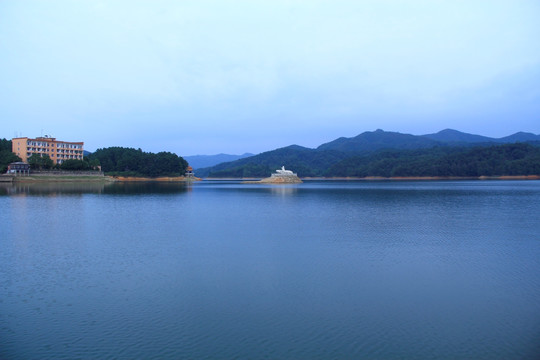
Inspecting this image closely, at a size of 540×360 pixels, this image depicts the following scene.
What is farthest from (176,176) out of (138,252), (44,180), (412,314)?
(412,314)

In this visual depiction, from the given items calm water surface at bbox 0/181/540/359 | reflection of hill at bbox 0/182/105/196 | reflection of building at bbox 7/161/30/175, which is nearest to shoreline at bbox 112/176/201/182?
reflection of hill at bbox 0/182/105/196

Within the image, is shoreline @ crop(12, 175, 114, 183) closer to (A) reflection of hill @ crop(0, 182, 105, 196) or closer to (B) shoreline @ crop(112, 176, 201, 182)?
(A) reflection of hill @ crop(0, 182, 105, 196)

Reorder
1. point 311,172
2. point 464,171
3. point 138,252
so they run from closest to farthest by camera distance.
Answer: point 138,252, point 464,171, point 311,172

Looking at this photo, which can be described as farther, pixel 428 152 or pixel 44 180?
pixel 428 152

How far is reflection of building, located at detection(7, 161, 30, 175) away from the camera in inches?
2625

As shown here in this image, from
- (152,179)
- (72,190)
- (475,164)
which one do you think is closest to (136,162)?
(152,179)

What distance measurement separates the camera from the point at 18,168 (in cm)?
6694

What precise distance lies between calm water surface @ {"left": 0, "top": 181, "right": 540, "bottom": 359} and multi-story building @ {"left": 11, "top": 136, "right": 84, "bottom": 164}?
65.1m

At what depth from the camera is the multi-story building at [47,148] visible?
72250 mm

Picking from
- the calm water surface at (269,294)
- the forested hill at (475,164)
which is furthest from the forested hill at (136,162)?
the calm water surface at (269,294)

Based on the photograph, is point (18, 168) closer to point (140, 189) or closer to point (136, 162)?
point (140, 189)

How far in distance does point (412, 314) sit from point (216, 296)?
4357mm

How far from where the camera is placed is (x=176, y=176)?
344 ft

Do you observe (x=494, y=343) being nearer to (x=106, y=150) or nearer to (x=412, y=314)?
(x=412, y=314)
